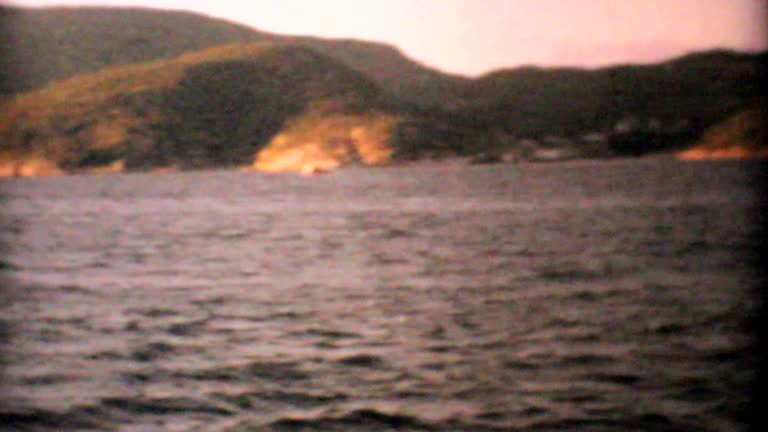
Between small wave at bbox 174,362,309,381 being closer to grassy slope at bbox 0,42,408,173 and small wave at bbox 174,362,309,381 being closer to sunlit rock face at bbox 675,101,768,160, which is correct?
sunlit rock face at bbox 675,101,768,160

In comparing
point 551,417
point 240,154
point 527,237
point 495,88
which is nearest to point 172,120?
point 240,154

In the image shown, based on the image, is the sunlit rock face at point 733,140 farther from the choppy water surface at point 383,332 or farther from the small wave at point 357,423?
the small wave at point 357,423

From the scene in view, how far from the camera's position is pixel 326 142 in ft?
456

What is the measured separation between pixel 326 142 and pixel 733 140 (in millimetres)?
62079

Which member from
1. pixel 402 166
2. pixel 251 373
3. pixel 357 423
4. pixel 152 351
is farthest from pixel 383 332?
pixel 402 166

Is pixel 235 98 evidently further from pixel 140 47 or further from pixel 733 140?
pixel 733 140

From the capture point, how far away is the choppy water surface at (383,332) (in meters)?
10.2

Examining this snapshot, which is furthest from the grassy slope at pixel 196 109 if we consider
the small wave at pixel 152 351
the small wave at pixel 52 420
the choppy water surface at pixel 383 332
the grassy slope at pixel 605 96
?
the small wave at pixel 52 420

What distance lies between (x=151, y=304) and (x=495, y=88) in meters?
85.8

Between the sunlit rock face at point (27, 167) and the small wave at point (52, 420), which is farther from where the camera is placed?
the sunlit rock face at point (27, 167)

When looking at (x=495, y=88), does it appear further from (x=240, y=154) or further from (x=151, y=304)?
(x=151, y=304)

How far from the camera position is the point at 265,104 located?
13862cm

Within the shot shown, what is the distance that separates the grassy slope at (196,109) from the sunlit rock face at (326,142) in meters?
1.55

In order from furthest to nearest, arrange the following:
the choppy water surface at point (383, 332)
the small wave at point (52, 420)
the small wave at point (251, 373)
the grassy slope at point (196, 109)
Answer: the grassy slope at point (196, 109) < the small wave at point (251, 373) < the choppy water surface at point (383, 332) < the small wave at point (52, 420)
